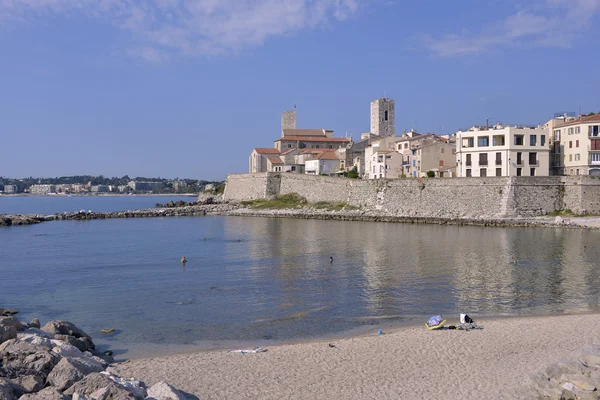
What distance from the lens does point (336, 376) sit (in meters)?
11.1

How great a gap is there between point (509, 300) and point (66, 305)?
14841 millimetres

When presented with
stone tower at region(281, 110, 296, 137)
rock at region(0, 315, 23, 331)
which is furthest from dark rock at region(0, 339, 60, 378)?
stone tower at region(281, 110, 296, 137)

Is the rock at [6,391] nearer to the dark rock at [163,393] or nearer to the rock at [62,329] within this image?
the dark rock at [163,393]

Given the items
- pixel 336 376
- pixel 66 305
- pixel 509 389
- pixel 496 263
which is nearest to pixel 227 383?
pixel 336 376

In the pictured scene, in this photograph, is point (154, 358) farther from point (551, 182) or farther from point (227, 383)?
point (551, 182)

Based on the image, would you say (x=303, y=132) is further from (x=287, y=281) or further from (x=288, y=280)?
(x=287, y=281)

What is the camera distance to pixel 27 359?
950 cm

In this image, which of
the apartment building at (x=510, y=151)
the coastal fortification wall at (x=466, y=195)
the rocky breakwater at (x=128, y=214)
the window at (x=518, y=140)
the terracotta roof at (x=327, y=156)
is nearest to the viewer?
the coastal fortification wall at (x=466, y=195)

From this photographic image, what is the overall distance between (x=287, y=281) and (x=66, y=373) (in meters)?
13.4

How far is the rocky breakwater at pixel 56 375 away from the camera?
7.80 m

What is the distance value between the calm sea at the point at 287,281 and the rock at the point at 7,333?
2.75 m

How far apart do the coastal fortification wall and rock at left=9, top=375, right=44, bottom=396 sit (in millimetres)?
40694

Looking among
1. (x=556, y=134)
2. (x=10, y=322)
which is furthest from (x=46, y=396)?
(x=556, y=134)

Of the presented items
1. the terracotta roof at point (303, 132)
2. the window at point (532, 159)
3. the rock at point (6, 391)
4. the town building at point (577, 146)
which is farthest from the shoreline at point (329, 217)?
the rock at point (6, 391)
